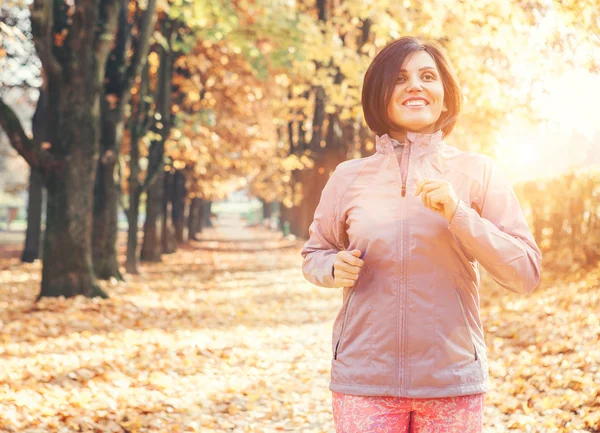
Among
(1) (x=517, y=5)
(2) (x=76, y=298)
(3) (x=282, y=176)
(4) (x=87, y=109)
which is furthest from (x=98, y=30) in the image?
(3) (x=282, y=176)

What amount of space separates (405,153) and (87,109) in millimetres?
9926

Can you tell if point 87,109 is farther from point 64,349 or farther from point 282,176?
point 282,176

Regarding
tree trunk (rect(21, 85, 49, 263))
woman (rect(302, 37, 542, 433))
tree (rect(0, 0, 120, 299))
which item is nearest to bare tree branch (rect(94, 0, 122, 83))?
tree (rect(0, 0, 120, 299))

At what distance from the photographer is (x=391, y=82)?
2.50 m

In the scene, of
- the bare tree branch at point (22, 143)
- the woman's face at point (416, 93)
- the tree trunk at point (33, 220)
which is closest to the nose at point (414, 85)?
the woman's face at point (416, 93)

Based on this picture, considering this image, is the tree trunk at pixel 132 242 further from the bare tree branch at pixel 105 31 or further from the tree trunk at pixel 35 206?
the bare tree branch at pixel 105 31

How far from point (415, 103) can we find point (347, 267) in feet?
2.09

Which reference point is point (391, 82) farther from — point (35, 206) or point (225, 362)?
point (35, 206)

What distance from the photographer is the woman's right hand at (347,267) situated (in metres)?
2.35

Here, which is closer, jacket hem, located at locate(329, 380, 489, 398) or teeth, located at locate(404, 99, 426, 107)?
jacket hem, located at locate(329, 380, 489, 398)

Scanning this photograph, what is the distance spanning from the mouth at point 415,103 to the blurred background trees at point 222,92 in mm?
3660

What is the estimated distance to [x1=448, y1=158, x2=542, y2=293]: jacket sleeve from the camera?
221cm

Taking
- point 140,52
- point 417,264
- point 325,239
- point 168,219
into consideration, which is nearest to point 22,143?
point 140,52

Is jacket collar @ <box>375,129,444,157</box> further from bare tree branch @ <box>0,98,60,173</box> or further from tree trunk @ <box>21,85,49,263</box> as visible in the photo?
tree trunk @ <box>21,85,49,263</box>
